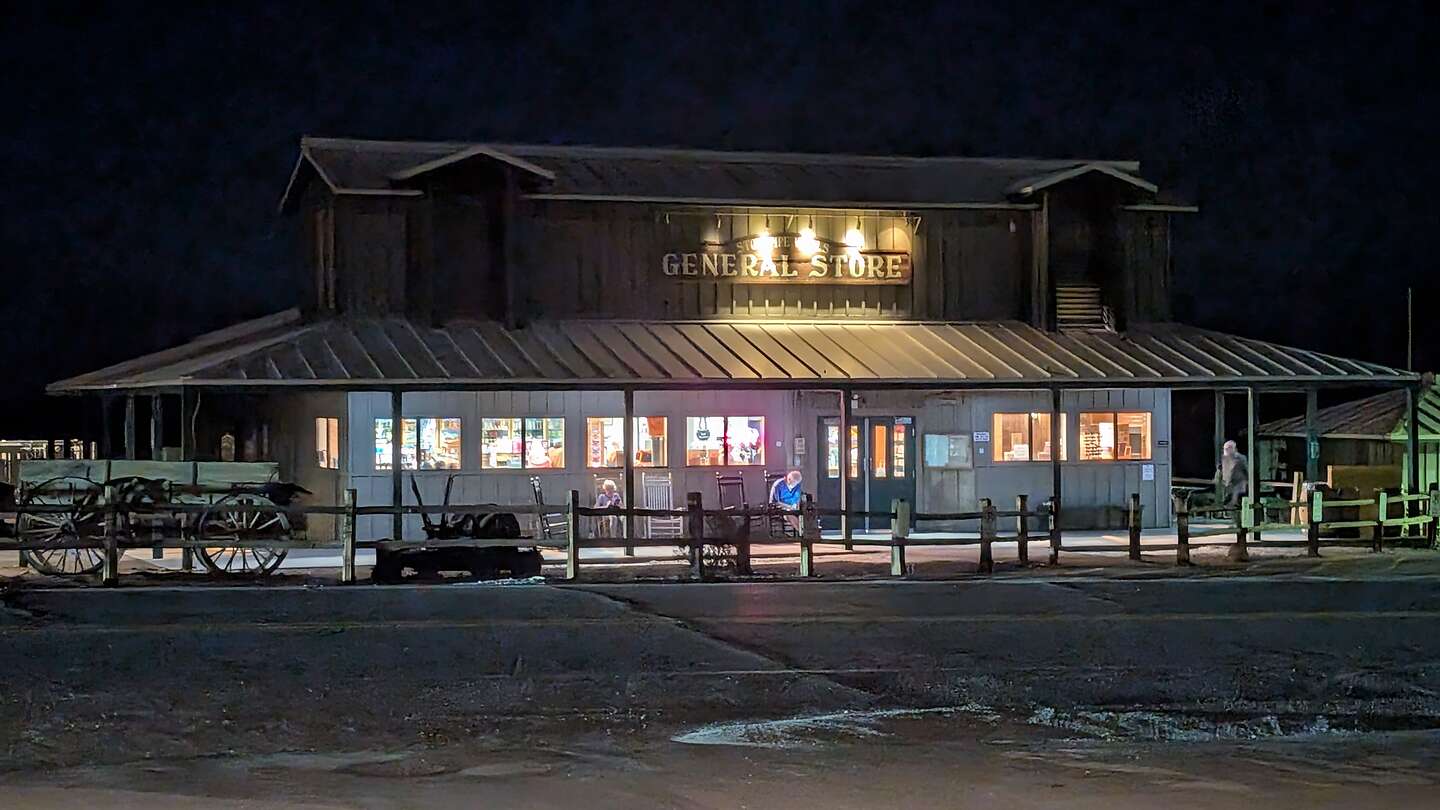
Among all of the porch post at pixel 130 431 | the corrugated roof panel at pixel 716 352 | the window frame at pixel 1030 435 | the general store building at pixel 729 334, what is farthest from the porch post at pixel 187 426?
the window frame at pixel 1030 435

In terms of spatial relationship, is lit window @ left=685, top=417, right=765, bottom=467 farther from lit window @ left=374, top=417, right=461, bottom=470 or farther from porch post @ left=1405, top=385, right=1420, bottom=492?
porch post @ left=1405, top=385, right=1420, bottom=492

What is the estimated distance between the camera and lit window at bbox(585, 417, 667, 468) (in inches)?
1000

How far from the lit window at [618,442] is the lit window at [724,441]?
462mm

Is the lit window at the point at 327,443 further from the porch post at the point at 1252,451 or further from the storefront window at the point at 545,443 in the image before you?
the porch post at the point at 1252,451

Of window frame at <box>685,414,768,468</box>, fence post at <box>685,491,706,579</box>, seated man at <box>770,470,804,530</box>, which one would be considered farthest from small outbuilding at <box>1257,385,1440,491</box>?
fence post at <box>685,491,706,579</box>

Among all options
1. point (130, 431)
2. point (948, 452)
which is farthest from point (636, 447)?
point (130, 431)

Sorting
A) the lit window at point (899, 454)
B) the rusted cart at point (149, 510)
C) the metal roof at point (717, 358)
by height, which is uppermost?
the metal roof at point (717, 358)

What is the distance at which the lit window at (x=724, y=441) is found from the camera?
25.9m

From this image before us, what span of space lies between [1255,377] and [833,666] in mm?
14610

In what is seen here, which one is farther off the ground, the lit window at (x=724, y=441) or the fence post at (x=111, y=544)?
the lit window at (x=724, y=441)

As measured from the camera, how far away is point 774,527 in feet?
83.8

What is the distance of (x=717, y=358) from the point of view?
24203 mm

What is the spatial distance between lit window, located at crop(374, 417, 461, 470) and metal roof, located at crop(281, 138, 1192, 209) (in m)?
3.75

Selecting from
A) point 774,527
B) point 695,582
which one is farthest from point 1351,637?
point 774,527
